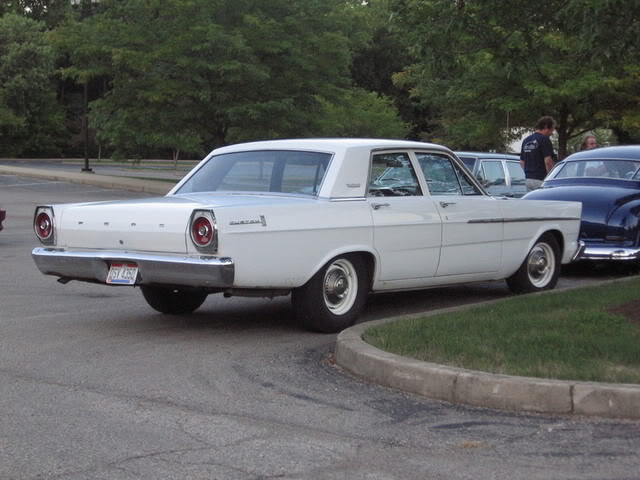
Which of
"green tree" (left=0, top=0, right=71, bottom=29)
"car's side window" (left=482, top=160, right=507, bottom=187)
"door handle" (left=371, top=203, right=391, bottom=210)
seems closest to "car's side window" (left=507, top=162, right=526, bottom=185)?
"car's side window" (left=482, top=160, right=507, bottom=187)

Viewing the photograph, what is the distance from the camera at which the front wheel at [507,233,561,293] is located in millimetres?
10727

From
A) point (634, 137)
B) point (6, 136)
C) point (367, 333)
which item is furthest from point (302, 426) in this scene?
point (6, 136)

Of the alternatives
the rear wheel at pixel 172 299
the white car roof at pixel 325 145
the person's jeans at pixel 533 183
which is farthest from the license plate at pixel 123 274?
the person's jeans at pixel 533 183

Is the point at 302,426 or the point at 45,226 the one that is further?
the point at 45,226

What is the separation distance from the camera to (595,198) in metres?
13.1

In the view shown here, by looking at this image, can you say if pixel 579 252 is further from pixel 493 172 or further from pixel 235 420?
pixel 493 172

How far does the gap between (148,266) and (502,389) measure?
3126 mm

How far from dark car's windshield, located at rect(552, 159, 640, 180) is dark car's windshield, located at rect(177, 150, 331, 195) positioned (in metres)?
6.10

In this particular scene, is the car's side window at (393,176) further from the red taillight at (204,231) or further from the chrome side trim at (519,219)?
the red taillight at (204,231)

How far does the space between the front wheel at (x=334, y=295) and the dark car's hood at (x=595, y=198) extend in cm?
477

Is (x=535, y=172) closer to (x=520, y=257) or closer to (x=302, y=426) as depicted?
(x=520, y=257)

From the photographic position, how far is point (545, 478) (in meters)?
4.93

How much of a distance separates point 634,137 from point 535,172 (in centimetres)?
2300

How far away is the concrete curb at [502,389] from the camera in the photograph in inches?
236
